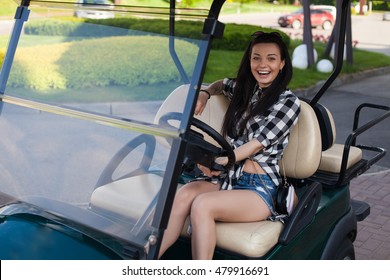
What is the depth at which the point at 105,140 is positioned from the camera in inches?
76.5

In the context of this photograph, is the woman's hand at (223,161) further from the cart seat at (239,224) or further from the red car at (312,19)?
the red car at (312,19)

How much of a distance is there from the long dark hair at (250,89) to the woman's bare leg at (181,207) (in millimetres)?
326

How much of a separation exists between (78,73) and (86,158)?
12.4 inches

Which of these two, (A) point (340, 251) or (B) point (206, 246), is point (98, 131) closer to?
(B) point (206, 246)

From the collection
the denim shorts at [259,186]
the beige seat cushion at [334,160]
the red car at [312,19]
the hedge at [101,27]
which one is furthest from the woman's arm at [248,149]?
the red car at [312,19]

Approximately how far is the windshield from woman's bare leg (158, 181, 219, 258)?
228 millimetres

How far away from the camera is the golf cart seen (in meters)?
1.79

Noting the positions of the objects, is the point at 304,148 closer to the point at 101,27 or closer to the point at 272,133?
the point at 272,133

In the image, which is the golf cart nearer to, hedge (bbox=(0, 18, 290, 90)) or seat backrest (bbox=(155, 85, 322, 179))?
hedge (bbox=(0, 18, 290, 90))

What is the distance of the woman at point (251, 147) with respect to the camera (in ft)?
6.91

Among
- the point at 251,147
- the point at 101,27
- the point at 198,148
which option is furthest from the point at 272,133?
the point at 101,27

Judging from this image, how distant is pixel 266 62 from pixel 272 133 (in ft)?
1.04

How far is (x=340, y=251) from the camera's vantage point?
2475 mm

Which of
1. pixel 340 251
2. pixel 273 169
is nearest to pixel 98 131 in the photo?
pixel 273 169
